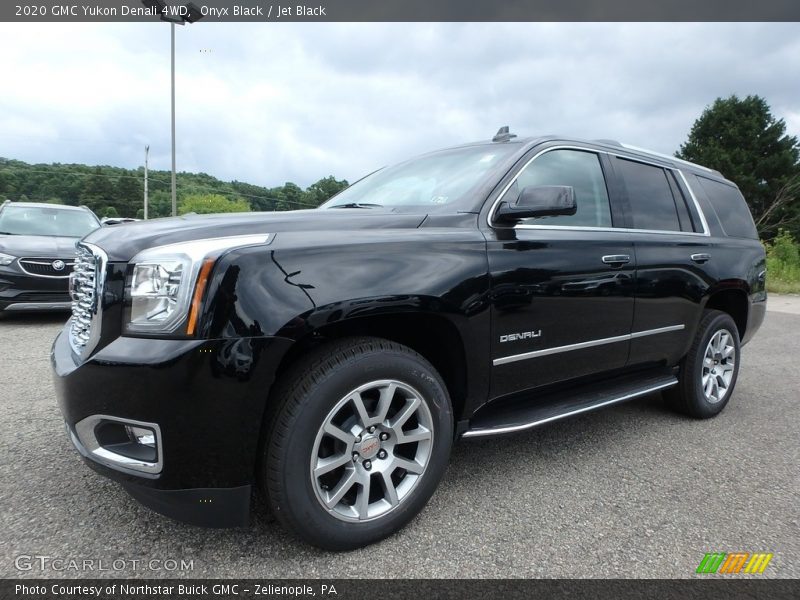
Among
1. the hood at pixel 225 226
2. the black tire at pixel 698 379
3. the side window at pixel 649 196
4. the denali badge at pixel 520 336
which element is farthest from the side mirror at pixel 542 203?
the black tire at pixel 698 379

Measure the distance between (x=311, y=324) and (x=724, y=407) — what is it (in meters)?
3.47

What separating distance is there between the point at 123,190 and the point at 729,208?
211 feet

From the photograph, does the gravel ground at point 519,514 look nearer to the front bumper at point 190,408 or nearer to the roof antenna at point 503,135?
the front bumper at point 190,408

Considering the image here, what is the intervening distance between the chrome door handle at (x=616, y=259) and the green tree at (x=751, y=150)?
126 ft

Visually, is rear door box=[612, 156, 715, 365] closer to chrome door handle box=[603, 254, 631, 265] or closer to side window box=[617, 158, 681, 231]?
side window box=[617, 158, 681, 231]

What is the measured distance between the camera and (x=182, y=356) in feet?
5.37

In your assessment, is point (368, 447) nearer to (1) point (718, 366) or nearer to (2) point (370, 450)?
(2) point (370, 450)

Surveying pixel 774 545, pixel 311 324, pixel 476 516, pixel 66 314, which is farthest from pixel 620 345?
pixel 66 314

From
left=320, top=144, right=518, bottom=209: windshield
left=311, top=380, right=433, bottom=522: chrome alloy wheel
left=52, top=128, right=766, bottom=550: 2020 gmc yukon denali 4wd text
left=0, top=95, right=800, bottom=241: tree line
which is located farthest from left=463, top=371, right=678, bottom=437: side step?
left=0, top=95, right=800, bottom=241: tree line

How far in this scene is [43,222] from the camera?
23.6 ft

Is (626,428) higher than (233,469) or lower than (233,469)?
lower

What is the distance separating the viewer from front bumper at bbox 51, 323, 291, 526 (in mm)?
1647

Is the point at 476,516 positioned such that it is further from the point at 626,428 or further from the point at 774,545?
the point at 626,428

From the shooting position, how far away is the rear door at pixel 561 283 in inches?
92.9
